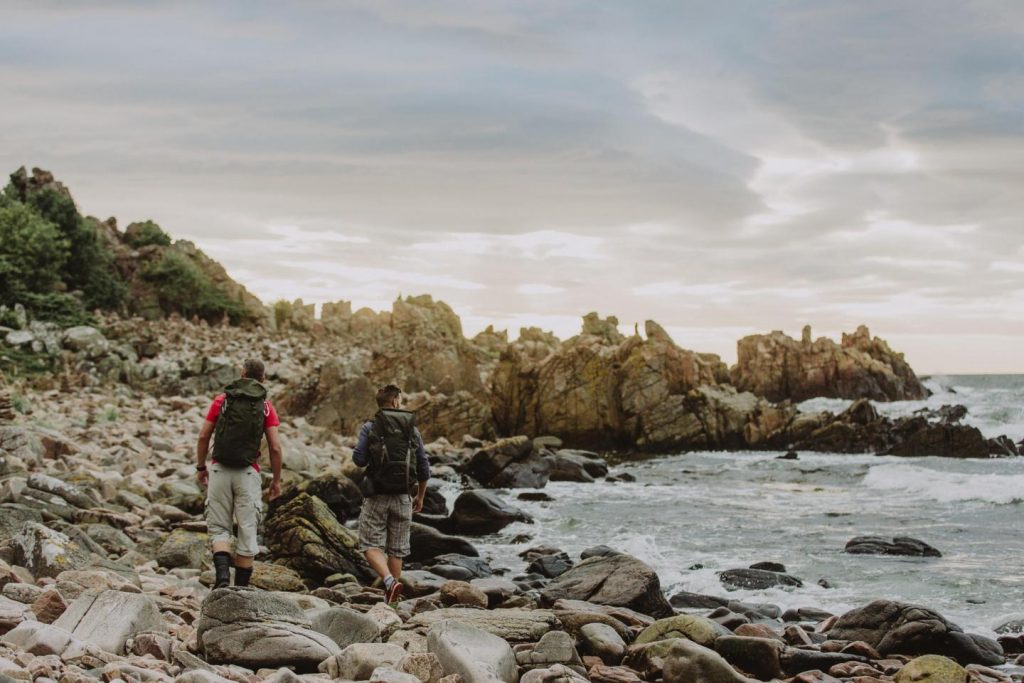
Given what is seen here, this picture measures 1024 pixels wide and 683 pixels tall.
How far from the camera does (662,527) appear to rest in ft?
61.9

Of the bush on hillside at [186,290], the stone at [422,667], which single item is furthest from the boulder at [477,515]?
the bush on hillside at [186,290]

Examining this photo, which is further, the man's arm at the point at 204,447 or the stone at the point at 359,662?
the man's arm at the point at 204,447

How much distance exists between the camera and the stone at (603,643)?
8.31m

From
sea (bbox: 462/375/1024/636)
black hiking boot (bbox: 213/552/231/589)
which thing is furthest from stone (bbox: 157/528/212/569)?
sea (bbox: 462/375/1024/636)

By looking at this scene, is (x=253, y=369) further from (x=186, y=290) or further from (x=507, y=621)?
(x=186, y=290)

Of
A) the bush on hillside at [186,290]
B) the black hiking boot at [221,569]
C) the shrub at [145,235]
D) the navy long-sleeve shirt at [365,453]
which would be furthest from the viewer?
the shrub at [145,235]

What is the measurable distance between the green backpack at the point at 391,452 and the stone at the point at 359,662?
3.41 meters

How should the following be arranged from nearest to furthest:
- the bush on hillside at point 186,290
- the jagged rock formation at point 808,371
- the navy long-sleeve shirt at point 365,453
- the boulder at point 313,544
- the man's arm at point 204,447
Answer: the man's arm at point 204,447
the navy long-sleeve shirt at point 365,453
the boulder at point 313,544
the bush on hillside at point 186,290
the jagged rock formation at point 808,371

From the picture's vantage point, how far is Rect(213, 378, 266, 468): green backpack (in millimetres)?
8805

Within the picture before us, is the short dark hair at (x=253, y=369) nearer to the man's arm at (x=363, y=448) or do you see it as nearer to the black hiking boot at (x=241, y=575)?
the man's arm at (x=363, y=448)

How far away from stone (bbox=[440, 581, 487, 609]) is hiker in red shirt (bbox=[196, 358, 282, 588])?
250 centimetres

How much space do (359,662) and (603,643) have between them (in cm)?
277

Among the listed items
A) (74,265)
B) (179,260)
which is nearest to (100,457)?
(74,265)

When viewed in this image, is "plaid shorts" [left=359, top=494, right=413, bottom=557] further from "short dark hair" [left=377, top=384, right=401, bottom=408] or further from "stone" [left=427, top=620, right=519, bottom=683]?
"stone" [left=427, top=620, right=519, bottom=683]
